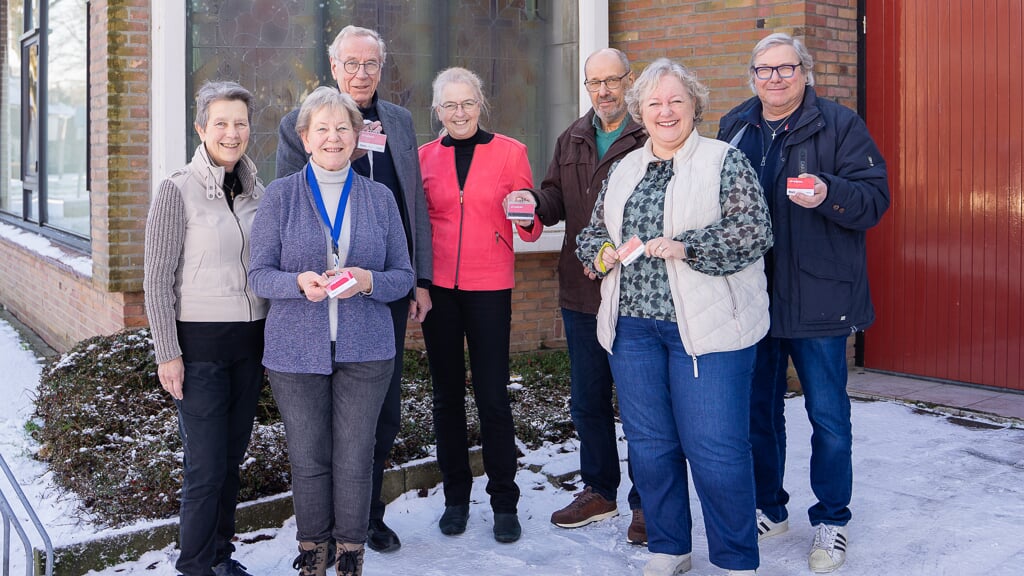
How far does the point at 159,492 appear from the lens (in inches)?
182

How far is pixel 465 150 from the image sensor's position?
4461 mm

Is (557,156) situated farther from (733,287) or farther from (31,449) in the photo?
(31,449)

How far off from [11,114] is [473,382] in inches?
377

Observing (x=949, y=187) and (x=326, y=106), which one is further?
(x=949, y=187)

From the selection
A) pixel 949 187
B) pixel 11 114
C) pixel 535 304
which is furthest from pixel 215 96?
pixel 11 114

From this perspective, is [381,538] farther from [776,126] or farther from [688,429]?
[776,126]

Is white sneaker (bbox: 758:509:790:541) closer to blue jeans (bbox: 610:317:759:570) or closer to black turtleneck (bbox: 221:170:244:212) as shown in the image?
blue jeans (bbox: 610:317:759:570)

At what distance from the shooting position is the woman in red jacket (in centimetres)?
438

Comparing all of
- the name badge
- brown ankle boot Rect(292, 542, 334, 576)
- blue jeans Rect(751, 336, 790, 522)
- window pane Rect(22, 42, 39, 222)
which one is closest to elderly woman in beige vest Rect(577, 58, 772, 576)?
blue jeans Rect(751, 336, 790, 522)

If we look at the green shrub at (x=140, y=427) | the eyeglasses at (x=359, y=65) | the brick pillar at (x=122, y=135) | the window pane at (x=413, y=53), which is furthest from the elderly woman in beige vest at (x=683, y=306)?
the brick pillar at (x=122, y=135)

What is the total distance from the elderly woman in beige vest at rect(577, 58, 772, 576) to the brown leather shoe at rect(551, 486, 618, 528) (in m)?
0.68

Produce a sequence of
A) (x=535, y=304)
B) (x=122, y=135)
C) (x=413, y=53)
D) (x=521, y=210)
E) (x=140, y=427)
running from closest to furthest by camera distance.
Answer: (x=521, y=210)
(x=140, y=427)
(x=122, y=135)
(x=413, y=53)
(x=535, y=304)

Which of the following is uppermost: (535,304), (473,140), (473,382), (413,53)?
(413,53)

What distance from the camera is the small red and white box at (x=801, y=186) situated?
3602mm
